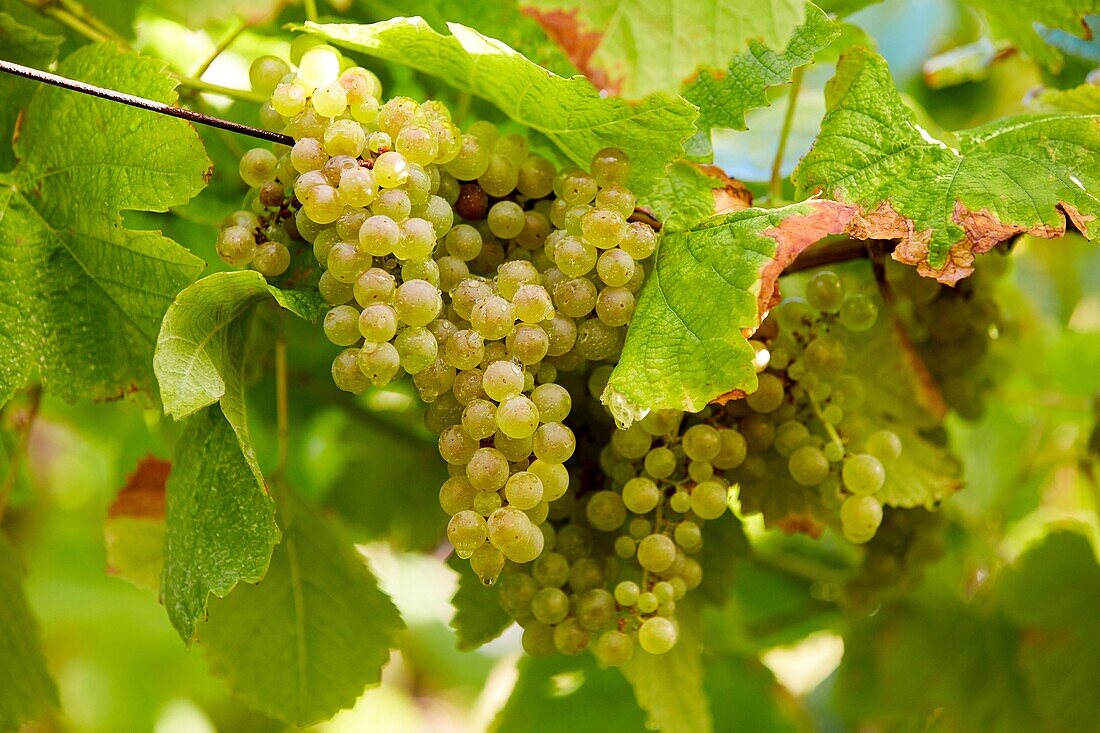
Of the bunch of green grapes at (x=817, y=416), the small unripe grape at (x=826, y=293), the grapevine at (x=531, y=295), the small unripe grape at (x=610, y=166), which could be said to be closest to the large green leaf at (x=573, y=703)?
the grapevine at (x=531, y=295)

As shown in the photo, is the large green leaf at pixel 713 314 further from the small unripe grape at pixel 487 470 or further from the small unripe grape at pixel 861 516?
the small unripe grape at pixel 861 516

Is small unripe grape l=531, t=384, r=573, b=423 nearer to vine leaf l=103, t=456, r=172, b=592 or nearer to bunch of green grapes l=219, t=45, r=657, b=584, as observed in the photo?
bunch of green grapes l=219, t=45, r=657, b=584

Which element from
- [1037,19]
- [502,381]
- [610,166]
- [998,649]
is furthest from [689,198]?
[998,649]

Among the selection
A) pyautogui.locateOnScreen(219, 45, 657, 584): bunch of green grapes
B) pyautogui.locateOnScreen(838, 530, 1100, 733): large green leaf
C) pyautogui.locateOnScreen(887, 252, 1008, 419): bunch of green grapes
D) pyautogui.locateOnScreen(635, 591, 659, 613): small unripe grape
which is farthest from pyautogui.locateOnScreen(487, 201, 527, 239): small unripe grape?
pyautogui.locateOnScreen(838, 530, 1100, 733): large green leaf

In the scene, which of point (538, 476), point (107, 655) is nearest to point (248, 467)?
point (538, 476)

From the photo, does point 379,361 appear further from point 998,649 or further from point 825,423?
point 998,649

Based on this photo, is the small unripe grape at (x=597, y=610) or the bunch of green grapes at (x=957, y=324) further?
the bunch of green grapes at (x=957, y=324)

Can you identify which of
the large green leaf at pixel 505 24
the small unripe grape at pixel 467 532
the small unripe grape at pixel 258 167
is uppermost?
the large green leaf at pixel 505 24
